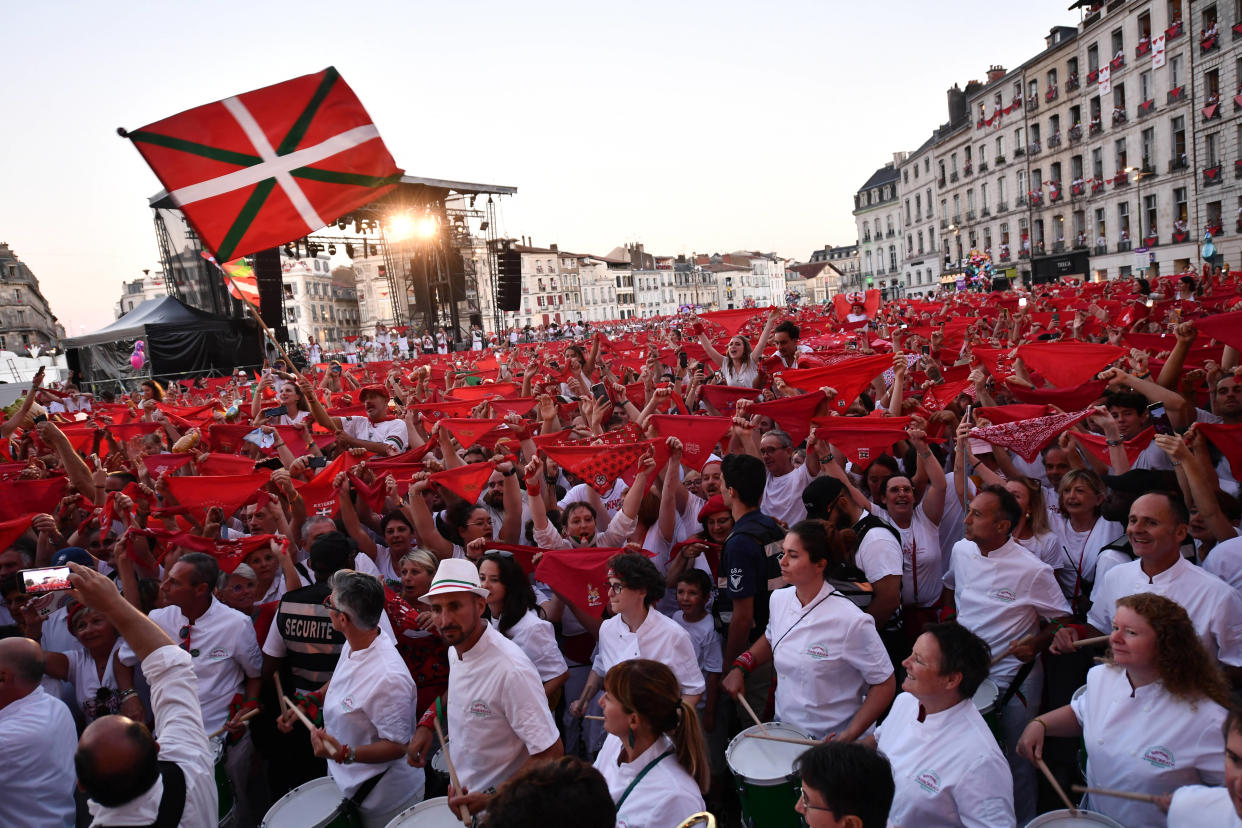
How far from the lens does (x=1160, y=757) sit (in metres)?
3.04

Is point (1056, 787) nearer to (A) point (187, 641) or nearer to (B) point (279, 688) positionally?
(B) point (279, 688)

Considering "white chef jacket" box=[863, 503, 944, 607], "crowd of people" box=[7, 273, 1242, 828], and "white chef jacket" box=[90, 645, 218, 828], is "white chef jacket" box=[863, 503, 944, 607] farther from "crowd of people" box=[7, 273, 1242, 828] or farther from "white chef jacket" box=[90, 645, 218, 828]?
"white chef jacket" box=[90, 645, 218, 828]

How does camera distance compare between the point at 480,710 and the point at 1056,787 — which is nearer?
the point at 1056,787

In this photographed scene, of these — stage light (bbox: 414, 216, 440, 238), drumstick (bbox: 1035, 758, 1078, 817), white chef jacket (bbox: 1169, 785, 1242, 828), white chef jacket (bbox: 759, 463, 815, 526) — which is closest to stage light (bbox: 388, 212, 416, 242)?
stage light (bbox: 414, 216, 440, 238)

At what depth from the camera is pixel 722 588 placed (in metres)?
4.75

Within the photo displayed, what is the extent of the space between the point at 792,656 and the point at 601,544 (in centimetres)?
198

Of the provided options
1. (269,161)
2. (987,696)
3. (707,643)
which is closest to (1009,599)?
(987,696)

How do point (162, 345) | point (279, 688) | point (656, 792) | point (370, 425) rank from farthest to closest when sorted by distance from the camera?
point (162, 345), point (370, 425), point (279, 688), point (656, 792)

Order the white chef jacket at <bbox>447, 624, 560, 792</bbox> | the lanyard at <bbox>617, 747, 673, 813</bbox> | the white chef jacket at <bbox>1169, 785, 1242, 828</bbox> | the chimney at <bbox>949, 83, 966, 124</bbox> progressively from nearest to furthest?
the white chef jacket at <bbox>1169, 785, 1242, 828</bbox> < the lanyard at <bbox>617, 747, 673, 813</bbox> < the white chef jacket at <bbox>447, 624, 560, 792</bbox> < the chimney at <bbox>949, 83, 966, 124</bbox>

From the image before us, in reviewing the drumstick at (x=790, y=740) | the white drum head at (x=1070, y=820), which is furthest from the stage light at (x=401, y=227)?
the white drum head at (x=1070, y=820)

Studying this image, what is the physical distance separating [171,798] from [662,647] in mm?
2097

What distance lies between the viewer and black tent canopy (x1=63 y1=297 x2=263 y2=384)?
25.9 meters

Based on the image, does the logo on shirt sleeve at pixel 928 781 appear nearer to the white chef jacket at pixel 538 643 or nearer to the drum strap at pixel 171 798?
the white chef jacket at pixel 538 643

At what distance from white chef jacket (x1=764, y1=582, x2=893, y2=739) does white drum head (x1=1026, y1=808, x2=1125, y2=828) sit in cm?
83
